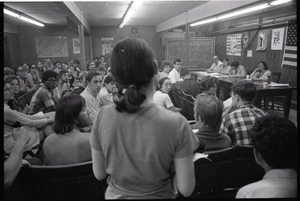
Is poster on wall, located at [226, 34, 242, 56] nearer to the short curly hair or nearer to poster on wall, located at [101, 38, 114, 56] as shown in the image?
poster on wall, located at [101, 38, 114, 56]

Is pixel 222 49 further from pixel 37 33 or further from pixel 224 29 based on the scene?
pixel 37 33

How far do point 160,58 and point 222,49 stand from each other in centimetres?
373

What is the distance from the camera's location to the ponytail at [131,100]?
2.92 ft

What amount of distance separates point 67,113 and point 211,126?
1.14m

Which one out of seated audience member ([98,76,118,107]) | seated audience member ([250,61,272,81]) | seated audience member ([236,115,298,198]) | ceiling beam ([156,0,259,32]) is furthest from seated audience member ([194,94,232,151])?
seated audience member ([250,61,272,81])

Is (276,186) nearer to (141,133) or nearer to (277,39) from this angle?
(141,133)

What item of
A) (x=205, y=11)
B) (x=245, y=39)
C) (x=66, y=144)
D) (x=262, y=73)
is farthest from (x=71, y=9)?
(x=245, y=39)

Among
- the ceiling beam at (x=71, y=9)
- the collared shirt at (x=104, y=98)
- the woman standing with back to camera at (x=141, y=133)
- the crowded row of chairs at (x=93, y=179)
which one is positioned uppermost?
the ceiling beam at (x=71, y=9)

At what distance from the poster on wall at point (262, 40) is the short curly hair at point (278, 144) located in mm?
7538

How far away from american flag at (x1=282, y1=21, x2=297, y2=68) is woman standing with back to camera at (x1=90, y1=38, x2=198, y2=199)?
22.1ft

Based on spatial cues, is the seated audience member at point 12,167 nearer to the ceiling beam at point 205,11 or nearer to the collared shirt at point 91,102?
the collared shirt at point 91,102

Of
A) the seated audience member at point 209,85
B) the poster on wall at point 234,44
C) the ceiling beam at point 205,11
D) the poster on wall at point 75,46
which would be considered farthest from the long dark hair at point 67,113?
the poster on wall at point 75,46

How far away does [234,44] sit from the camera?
9.84m

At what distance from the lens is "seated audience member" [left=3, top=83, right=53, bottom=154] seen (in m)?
2.55
